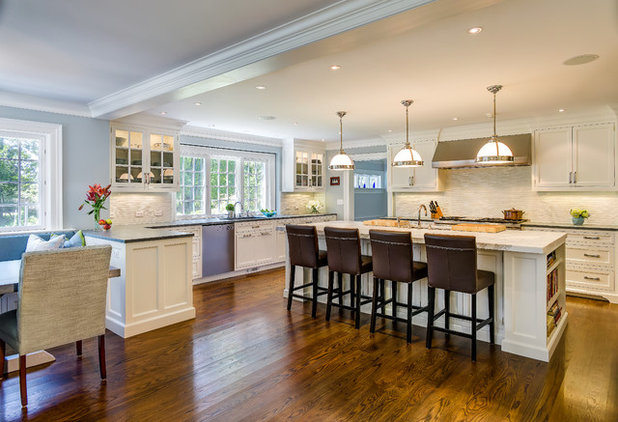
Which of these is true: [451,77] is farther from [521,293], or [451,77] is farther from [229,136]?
[229,136]

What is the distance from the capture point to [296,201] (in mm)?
7988

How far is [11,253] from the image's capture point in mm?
3912

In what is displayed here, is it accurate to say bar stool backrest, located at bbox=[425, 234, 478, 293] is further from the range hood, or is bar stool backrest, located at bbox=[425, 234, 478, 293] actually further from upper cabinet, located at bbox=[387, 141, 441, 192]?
upper cabinet, located at bbox=[387, 141, 441, 192]

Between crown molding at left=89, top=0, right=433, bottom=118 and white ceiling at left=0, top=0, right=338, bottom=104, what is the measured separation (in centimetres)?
6

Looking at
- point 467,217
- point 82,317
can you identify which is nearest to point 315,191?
point 467,217

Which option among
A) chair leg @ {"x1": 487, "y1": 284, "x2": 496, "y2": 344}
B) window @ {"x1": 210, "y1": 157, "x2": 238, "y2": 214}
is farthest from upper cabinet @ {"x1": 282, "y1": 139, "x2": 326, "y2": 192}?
chair leg @ {"x1": 487, "y1": 284, "x2": 496, "y2": 344}

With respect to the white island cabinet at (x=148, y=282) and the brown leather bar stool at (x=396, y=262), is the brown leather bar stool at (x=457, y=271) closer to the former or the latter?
the brown leather bar stool at (x=396, y=262)

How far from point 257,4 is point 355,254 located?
2.36m

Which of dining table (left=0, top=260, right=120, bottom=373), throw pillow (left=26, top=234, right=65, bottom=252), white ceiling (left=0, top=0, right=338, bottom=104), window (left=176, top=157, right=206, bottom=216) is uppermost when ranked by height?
white ceiling (left=0, top=0, right=338, bottom=104)

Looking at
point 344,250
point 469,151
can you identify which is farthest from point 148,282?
point 469,151

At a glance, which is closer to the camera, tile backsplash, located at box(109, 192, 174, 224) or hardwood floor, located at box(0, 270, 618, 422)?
hardwood floor, located at box(0, 270, 618, 422)

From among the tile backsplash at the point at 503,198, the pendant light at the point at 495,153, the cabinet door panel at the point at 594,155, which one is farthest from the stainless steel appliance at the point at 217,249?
the cabinet door panel at the point at 594,155

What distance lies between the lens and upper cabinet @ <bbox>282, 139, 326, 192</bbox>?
7.50m

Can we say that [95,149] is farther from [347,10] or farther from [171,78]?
[347,10]
